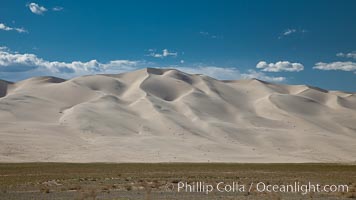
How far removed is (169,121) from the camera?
117 m

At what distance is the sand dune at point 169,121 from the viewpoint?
87.1 meters

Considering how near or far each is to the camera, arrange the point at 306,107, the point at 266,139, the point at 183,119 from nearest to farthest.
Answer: the point at 266,139 → the point at 183,119 → the point at 306,107

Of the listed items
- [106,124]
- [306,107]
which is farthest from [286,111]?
[106,124]

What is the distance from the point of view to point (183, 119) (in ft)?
403

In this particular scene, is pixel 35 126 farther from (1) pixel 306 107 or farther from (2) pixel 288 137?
(1) pixel 306 107

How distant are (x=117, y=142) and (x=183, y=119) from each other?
31276 millimetres

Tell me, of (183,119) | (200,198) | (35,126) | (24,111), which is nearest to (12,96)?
(24,111)

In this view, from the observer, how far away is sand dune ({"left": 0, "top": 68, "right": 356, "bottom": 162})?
3428 inches

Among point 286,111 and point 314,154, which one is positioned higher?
point 286,111

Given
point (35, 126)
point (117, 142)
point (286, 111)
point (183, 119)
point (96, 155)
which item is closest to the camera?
point (96, 155)

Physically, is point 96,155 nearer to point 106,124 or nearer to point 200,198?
point 106,124

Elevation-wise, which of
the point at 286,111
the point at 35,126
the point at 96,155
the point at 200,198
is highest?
the point at 286,111

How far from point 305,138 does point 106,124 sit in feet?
152

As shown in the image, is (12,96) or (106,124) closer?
(106,124)
